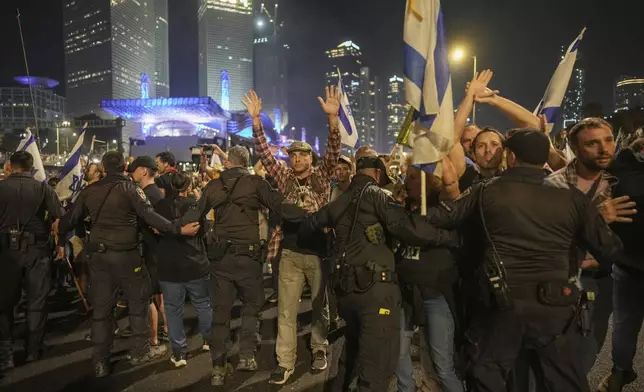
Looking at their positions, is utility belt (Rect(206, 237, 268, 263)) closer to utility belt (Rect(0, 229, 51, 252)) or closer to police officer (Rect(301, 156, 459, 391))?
police officer (Rect(301, 156, 459, 391))

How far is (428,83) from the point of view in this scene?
332cm

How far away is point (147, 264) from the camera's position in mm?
5680

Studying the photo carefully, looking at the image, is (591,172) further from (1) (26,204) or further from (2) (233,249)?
(1) (26,204)

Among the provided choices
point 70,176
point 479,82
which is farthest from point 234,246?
point 70,176

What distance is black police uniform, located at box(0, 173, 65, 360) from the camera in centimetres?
525

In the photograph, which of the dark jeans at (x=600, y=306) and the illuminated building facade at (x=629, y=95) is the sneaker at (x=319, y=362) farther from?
the illuminated building facade at (x=629, y=95)

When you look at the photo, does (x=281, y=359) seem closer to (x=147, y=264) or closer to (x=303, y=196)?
(x=303, y=196)

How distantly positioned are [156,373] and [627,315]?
4808mm

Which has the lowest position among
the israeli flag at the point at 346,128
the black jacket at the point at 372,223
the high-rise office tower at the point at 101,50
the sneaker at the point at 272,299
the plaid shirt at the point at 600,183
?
the sneaker at the point at 272,299

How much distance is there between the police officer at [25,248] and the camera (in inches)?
207

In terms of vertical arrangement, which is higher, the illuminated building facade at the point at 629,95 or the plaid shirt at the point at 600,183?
the illuminated building facade at the point at 629,95

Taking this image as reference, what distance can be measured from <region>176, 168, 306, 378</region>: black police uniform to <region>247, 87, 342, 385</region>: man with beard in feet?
1.10

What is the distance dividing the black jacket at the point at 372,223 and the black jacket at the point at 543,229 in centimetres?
49

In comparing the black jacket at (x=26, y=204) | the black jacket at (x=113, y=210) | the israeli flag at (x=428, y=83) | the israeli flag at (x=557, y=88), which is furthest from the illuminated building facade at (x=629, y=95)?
the black jacket at (x=26, y=204)
